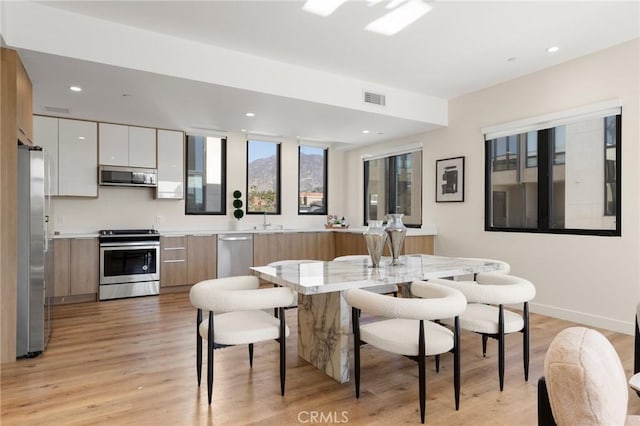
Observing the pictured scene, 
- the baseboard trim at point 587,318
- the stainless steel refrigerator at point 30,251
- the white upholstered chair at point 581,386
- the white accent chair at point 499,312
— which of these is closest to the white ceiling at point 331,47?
the stainless steel refrigerator at point 30,251

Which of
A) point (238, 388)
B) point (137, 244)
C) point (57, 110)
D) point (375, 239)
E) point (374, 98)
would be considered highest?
point (374, 98)

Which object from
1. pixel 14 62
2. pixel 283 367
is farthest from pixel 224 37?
pixel 283 367

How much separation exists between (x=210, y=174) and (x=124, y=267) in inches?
79.7

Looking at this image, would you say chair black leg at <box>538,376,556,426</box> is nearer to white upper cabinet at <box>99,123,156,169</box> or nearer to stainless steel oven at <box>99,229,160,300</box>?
stainless steel oven at <box>99,229,160,300</box>

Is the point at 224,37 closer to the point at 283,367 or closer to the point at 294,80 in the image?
the point at 294,80

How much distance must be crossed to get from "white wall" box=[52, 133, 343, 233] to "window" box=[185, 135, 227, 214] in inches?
4.2

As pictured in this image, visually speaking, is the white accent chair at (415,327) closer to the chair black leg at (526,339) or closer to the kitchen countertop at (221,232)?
the chair black leg at (526,339)

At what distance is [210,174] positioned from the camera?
6.47 meters

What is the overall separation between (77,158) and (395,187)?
4.91m

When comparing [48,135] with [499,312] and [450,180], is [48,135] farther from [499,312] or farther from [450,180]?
[499,312]

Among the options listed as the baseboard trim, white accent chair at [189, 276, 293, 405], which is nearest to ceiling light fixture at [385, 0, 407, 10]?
white accent chair at [189, 276, 293, 405]

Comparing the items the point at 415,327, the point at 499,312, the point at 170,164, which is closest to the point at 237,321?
the point at 415,327

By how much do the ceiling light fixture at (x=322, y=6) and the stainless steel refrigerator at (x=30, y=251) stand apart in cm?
248

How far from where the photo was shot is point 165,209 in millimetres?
6055
